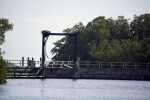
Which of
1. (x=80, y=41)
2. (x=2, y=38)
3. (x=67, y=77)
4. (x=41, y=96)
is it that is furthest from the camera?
(x=80, y=41)

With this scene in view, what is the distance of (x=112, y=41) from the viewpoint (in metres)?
111

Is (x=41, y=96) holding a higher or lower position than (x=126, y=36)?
lower

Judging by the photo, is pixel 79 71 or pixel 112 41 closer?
pixel 79 71

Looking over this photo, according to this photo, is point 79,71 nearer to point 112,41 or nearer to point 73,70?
point 73,70

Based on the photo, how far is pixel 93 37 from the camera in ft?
373

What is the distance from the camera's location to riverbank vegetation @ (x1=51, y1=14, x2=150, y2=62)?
103m

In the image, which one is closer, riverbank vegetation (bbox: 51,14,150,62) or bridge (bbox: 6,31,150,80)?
bridge (bbox: 6,31,150,80)

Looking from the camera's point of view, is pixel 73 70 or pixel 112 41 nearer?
pixel 73 70

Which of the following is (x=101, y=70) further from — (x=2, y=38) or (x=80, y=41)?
(x=2, y=38)

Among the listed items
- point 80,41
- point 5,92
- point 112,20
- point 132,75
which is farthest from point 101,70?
point 5,92

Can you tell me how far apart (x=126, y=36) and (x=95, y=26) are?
247 inches

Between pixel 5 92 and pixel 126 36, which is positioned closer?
pixel 5 92

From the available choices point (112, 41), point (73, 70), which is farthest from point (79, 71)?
point (112, 41)

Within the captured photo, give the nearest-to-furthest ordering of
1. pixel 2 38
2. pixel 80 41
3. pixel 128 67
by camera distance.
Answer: pixel 2 38 < pixel 128 67 < pixel 80 41
